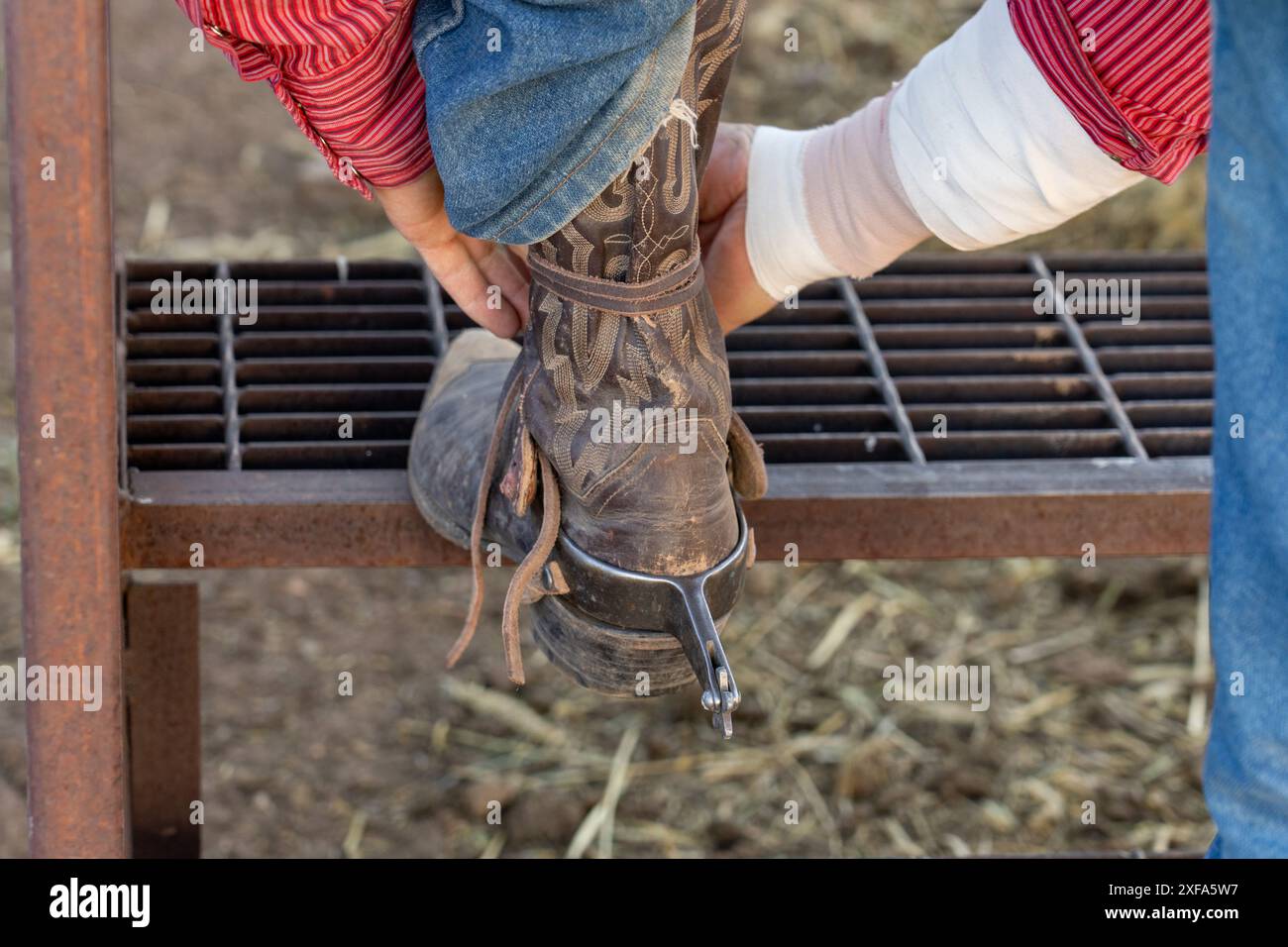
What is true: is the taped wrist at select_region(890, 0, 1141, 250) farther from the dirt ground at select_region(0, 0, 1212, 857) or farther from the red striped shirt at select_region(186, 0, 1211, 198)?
the dirt ground at select_region(0, 0, 1212, 857)

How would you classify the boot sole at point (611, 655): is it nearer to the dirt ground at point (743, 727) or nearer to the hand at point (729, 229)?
the hand at point (729, 229)

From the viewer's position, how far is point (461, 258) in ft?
3.81

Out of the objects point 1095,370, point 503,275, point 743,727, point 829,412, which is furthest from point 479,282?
point 743,727

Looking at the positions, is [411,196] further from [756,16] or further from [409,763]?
[756,16]

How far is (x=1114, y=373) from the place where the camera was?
1553 mm

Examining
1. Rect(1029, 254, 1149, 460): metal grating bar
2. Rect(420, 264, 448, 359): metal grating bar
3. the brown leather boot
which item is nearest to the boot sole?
the brown leather boot

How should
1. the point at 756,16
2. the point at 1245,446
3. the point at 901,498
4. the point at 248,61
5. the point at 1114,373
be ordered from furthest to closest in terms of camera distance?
1. the point at 756,16
2. the point at 1114,373
3. the point at 901,498
4. the point at 248,61
5. the point at 1245,446

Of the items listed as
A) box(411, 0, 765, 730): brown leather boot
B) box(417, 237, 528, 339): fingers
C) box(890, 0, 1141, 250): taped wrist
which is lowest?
box(411, 0, 765, 730): brown leather boot

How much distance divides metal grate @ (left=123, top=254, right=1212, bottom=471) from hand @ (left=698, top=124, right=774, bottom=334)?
172 millimetres

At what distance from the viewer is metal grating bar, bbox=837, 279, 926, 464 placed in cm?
141

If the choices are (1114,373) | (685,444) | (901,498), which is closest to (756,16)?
(1114,373)

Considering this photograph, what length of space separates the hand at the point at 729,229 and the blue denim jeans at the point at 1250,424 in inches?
20.4

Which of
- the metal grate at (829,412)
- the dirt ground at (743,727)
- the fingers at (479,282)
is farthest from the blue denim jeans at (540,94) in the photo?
the dirt ground at (743,727)
